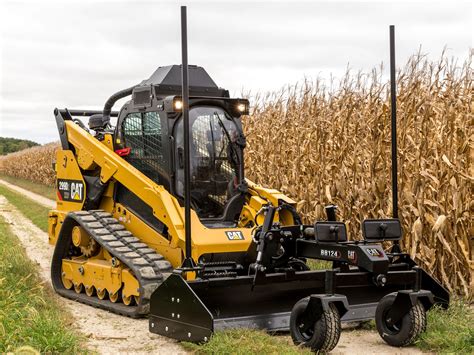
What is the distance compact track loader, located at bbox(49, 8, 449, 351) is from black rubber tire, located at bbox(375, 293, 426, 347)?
0.01 m

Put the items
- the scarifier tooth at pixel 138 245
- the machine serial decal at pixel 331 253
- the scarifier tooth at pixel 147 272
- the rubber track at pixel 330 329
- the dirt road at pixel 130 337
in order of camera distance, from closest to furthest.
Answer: the rubber track at pixel 330 329
the dirt road at pixel 130 337
the machine serial decal at pixel 331 253
the scarifier tooth at pixel 147 272
the scarifier tooth at pixel 138 245

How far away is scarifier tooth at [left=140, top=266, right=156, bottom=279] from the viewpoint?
7.88m

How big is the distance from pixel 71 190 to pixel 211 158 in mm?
2404

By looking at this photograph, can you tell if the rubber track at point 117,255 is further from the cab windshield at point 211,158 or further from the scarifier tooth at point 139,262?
the cab windshield at point 211,158

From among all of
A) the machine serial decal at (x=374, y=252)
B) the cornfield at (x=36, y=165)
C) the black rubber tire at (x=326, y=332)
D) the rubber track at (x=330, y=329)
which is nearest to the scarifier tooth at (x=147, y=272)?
the black rubber tire at (x=326, y=332)

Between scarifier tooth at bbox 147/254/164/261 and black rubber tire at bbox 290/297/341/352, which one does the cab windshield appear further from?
black rubber tire at bbox 290/297/341/352

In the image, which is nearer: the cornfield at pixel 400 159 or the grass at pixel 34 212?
the cornfield at pixel 400 159

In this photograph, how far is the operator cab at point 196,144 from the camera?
8.72 meters

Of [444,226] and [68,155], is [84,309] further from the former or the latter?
[444,226]

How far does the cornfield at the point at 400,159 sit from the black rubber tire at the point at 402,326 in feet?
7.53

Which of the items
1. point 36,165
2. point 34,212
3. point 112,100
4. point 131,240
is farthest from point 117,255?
point 36,165

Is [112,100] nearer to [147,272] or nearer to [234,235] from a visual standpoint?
→ [234,235]

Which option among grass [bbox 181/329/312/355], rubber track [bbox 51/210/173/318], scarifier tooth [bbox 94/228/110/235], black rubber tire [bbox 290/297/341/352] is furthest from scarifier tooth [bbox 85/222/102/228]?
black rubber tire [bbox 290/297/341/352]

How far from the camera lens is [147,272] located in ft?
26.0
